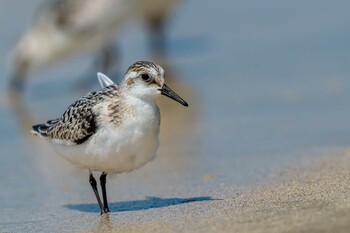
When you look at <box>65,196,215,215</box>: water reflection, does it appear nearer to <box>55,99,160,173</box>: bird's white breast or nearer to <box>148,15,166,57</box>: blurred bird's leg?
<box>55,99,160,173</box>: bird's white breast

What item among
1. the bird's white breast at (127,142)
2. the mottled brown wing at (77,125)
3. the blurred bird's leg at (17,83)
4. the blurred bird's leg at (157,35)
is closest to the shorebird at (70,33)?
the blurred bird's leg at (17,83)

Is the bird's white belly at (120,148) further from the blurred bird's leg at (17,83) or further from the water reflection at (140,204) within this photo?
the blurred bird's leg at (17,83)

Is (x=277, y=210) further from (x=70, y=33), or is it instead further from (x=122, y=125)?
(x=70, y=33)

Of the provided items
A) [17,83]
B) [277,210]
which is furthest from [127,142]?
[17,83]

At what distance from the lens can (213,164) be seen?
24.2ft

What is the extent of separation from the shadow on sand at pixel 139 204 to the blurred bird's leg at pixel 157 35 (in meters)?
6.63

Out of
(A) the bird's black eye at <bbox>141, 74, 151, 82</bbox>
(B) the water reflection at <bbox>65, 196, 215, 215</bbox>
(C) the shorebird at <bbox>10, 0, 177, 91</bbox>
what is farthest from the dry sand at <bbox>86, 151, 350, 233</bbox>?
(C) the shorebird at <bbox>10, 0, 177, 91</bbox>

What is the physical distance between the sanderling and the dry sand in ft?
1.20

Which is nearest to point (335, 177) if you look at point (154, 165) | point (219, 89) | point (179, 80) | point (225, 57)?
point (154, 165)

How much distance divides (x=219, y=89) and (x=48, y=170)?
2.99m

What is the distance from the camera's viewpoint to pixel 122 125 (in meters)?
5.88

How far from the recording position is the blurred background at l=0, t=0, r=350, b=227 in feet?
23.2

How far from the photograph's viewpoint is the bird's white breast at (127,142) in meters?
5.88

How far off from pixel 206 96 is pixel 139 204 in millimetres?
3932
